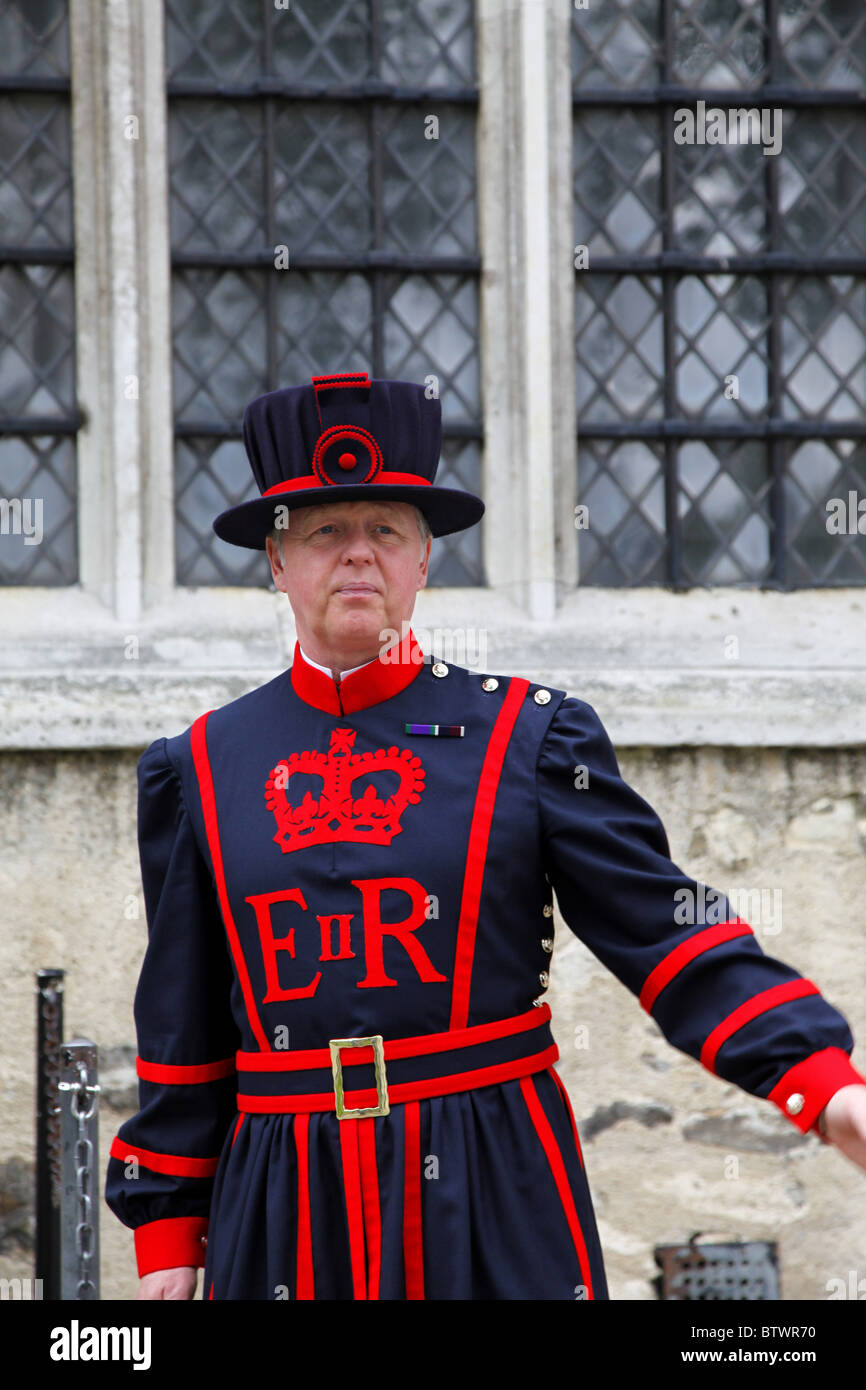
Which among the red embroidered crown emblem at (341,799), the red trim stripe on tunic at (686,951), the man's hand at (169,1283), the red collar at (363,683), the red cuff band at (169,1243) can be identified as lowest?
the man's hand at (169,1283)

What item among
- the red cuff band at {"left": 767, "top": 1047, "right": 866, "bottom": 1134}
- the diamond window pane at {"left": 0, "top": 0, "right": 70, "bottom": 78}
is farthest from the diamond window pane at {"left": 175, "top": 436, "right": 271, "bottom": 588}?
the red cuff band at {"left": 767, "top": 1047, "right": 866, "bottom": 1134}

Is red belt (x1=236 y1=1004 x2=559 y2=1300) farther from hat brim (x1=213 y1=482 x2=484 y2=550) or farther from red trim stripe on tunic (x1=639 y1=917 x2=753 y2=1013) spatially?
hat brim (x1=213 y1=482 x2=484 y2=550)

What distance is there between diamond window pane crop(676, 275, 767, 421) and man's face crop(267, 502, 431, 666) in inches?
101

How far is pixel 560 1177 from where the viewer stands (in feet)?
6.81

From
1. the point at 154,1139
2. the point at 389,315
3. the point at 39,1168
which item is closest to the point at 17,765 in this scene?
the point at 39,1168

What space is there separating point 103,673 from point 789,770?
5.99ft

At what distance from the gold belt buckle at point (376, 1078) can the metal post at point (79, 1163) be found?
45.8 inches

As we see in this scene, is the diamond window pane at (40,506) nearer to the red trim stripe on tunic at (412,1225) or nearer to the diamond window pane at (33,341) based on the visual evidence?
the diamond window pane at (33,341)

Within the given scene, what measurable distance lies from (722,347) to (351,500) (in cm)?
272

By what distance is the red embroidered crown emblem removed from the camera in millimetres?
2090

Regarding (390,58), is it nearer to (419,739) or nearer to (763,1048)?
(419,739)

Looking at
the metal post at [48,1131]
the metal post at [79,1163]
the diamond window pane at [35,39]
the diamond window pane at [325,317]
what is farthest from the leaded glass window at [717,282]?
the metal post at [79,1163]

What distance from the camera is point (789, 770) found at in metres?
4.13

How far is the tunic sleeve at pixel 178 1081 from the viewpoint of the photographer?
218 cm
